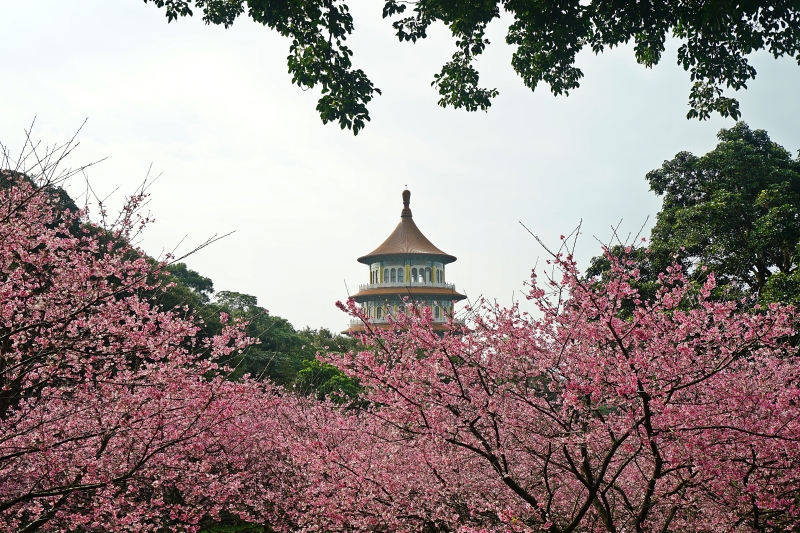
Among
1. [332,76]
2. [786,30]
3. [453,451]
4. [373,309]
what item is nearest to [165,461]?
[453,451]

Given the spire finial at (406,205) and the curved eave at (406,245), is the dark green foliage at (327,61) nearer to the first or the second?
the curved eave at (406,245)

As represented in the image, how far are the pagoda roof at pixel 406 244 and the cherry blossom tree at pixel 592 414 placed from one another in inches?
1797

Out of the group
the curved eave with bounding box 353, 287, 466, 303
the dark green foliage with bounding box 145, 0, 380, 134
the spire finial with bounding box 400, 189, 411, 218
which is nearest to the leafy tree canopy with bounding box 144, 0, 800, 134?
the dark green foliage with bounding box 145, 0, 380, 134

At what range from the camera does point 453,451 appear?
7.59 metres

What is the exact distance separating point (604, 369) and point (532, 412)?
86 cm

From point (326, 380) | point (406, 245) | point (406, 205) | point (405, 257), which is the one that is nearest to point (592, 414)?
point (326, 380)

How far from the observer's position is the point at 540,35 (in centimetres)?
1056

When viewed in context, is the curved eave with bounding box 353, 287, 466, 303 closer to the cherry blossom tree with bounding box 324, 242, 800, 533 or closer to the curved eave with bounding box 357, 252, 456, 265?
the curved eave with bounding box 357, 252, 456, 265

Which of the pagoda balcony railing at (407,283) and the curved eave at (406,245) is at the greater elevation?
the curved eave at (406,245)

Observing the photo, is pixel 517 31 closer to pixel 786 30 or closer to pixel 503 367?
pixel 786 30

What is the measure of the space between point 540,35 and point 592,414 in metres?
6.97

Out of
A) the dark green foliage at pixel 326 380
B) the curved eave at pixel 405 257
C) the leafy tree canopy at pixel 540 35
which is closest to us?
the leafy tree canopy at pixel 540 35

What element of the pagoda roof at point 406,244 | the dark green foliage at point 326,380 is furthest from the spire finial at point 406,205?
the dark green foliage at point 326,380

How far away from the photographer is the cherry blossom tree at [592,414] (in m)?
5.36
